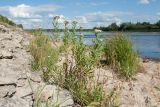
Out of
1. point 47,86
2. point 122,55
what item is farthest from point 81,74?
point 122,55

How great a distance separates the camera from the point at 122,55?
39.0 feet

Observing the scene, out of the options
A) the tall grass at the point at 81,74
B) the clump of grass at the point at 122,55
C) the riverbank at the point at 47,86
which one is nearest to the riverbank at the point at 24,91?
the riverbank at the point at 47,86

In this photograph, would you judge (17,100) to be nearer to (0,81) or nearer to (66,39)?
(0,81)

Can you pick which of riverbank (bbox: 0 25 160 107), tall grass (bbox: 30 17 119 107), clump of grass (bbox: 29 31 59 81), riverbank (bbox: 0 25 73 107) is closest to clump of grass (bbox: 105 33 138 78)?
riverbank (bbox: 0 25 160 107)

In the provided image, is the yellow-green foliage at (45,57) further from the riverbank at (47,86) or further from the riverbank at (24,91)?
the riverbank at (24,91)

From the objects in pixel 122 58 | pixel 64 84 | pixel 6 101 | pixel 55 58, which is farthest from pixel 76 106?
pixel 122 58

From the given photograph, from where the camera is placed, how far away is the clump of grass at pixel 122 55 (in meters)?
11.6

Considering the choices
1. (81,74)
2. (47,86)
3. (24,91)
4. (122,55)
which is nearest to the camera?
(24,91)

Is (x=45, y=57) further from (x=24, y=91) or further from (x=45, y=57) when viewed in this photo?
(x=24, y=91)

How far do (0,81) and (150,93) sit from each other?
394cm

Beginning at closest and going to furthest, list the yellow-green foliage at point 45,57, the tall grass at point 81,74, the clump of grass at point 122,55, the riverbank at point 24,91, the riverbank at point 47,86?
the riverbank at point 24,91, the riverbank at point 47,86, the tall grass at point 81,74, the yellow-green foliage at point 45,57, the clump of grass at point 122,55

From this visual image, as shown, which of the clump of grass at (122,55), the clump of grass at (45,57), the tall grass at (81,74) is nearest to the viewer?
the tall grass at (81,74)

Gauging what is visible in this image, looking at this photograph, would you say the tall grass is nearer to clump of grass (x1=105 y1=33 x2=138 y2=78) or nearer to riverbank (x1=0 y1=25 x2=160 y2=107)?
riverbank (x1=0 y1=25 x2=160 y2=107)

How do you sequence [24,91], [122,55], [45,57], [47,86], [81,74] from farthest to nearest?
[122,55]
[45,57]
[81,74]
[47,86]
[24,91]
